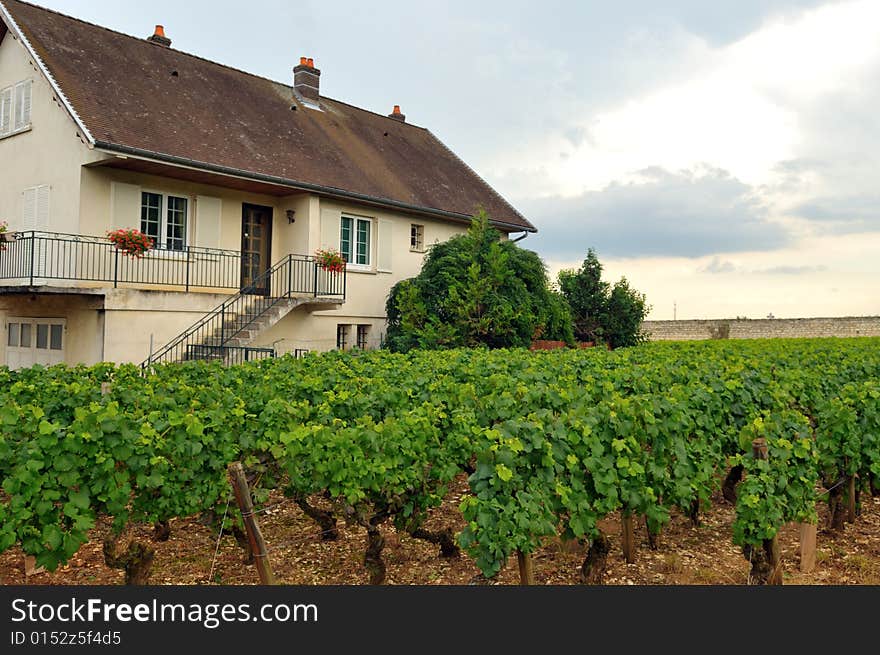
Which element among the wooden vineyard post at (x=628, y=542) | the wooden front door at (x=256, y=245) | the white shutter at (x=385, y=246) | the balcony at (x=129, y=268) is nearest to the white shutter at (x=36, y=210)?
the balcony at (x=129, y=268)

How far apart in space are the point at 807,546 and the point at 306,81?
70.9 ft

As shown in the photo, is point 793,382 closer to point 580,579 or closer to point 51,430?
point 580,579

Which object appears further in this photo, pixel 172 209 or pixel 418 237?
pixel 418 237

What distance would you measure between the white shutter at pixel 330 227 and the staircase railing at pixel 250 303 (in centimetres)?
90

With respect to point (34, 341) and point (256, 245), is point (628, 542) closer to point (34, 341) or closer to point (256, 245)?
point (256, 245)

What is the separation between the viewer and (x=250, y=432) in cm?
622

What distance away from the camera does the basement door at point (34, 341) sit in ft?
53.9

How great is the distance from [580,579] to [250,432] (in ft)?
10.0

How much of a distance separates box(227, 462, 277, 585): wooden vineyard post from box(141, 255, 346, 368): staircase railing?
9198 millimetres

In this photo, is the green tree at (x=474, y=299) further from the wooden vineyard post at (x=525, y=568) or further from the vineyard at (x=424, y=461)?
the wooden vineyard post at (x=525, y=568)

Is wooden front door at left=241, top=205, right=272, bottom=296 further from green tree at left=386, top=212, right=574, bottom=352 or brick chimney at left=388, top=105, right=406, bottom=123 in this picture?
brick chimney at left=388, top=105, right=406, bottom=123

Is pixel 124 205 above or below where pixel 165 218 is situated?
above

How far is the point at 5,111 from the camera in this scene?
59.3ft

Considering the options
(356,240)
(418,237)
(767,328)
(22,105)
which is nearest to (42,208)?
(22,105)
